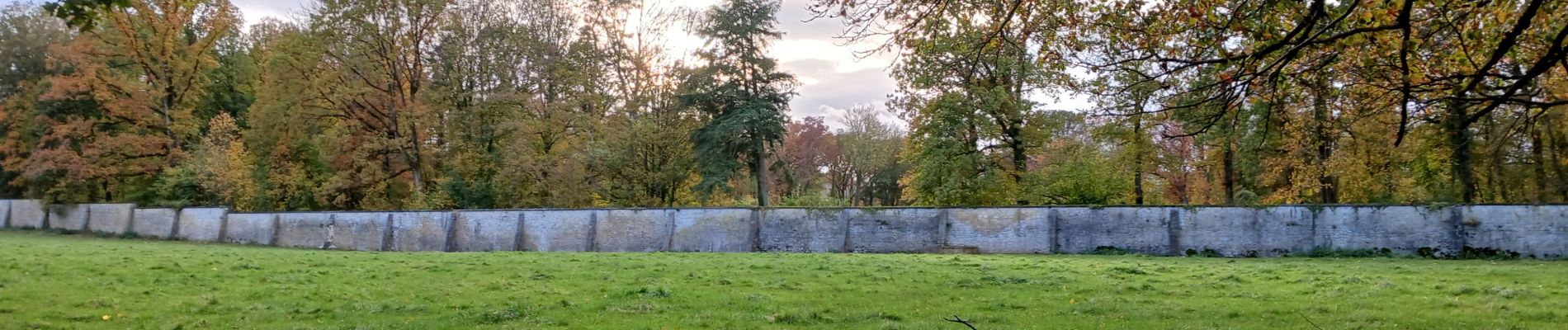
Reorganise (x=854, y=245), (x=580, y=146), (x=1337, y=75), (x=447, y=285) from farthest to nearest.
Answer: (x=580, y=146) < (x=854, y=245) < (x=447, y=285) < (x=1337, y=75)

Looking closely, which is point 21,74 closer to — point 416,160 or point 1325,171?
point 416,160

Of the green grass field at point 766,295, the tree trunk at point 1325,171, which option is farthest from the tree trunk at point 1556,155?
the green grass field at point 766,295

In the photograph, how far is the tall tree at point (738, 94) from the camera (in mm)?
33469

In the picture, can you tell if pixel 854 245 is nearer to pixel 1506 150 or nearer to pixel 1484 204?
pixel 1484 204

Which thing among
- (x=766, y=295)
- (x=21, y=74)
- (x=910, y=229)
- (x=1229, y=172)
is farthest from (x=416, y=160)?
(x=1229, y=172)

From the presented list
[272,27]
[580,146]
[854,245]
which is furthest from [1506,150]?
[272,27]

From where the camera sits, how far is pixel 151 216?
3139cm

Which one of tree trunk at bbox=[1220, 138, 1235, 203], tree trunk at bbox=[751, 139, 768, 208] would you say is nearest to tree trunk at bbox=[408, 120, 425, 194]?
tree trunk at bbox=[751, 139, 768, 208]

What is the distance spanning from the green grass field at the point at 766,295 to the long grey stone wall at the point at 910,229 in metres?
3.90

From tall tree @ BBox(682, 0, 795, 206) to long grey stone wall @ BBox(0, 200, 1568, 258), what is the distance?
8.55m

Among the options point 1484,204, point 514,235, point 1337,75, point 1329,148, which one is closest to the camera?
point 1337,75

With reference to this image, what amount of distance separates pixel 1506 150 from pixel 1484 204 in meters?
8.35

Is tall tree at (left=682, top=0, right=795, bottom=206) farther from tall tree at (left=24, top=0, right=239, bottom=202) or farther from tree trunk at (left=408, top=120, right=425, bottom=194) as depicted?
tall tree at (left=24, top=0, right=239, bottom=202)

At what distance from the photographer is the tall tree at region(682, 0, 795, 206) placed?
110 ft
